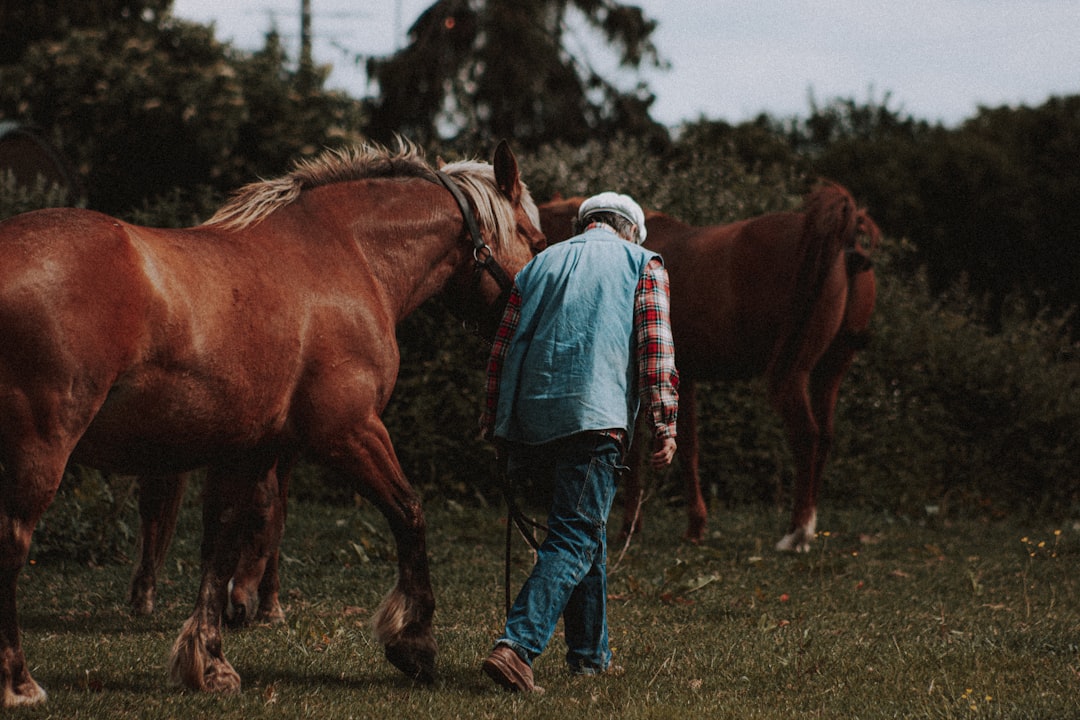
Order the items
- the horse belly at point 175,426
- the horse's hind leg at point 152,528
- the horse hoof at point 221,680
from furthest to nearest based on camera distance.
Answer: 1. the horse's hind leg at point 152,528
2. the horse hoof at point 221,680
3. the horse belly at point 175,426

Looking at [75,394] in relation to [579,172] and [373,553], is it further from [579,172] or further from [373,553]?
[579,172]

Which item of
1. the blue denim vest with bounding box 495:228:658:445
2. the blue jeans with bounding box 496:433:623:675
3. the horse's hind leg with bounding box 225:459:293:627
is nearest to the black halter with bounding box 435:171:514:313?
the blue denim vest with bounding box 495:228:658:445

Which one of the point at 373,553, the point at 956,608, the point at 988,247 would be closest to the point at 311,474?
the point at 373,553

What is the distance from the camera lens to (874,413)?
11117 mm

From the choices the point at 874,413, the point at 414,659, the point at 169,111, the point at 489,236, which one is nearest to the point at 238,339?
the point at 414,659

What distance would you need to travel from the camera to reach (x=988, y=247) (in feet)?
72.3

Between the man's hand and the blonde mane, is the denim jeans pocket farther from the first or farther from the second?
the blonde mane

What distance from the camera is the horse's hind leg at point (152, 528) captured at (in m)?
5.65

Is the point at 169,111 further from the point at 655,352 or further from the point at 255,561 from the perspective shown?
the point at 655,352

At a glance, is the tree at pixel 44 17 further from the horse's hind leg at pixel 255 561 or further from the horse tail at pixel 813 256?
the horse's hind leg at pixel 255 561

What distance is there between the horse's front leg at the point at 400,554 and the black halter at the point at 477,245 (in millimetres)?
1004

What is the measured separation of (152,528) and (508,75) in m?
15.9

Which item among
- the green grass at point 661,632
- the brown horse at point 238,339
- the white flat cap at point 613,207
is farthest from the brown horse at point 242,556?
the white flat cap at point 613,207

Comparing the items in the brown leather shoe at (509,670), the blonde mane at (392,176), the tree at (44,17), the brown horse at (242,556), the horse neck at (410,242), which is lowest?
the brown horse at (242,556)
